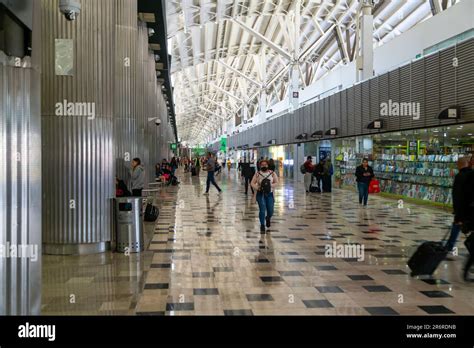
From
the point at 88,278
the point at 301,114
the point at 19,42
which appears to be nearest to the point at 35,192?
the point at 19,42

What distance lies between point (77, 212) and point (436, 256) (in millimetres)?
5786

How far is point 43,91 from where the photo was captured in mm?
8664

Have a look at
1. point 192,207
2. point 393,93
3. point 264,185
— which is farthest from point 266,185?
point 393,93

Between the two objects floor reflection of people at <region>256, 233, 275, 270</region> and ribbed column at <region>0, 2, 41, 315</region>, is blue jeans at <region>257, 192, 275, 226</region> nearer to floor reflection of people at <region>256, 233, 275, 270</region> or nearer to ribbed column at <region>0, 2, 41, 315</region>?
floor reflection of people at <region>256, 233, 275, 270</region>

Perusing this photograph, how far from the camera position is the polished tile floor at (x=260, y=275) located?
5.49 metres

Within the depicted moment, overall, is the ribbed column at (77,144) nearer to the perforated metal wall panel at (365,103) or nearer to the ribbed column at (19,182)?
the ribbed column at (19,182)

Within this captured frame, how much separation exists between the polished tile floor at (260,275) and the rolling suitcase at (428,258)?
6.1 inches

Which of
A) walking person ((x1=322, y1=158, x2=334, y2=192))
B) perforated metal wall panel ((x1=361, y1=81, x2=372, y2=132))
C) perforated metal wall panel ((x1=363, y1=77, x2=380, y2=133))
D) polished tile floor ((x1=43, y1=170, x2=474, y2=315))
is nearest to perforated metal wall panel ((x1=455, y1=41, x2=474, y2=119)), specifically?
polished tile floor ((x1=43, y1=170, x2=474, y2=315))

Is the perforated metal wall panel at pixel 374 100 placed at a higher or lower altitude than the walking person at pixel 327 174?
higher

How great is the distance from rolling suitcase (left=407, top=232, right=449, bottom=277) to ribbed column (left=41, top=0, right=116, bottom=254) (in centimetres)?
515

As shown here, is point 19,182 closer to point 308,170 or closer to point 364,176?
point 364,176

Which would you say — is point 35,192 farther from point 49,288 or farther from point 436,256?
point 436,256

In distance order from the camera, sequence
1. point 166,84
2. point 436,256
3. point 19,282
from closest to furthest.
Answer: point 19,282 → point 436,256 → point 166,84

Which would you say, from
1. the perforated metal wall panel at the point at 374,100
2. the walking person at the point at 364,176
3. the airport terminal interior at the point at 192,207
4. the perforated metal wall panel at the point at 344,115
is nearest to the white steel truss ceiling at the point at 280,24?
the perforated metal wall panel at the point at 344,115
